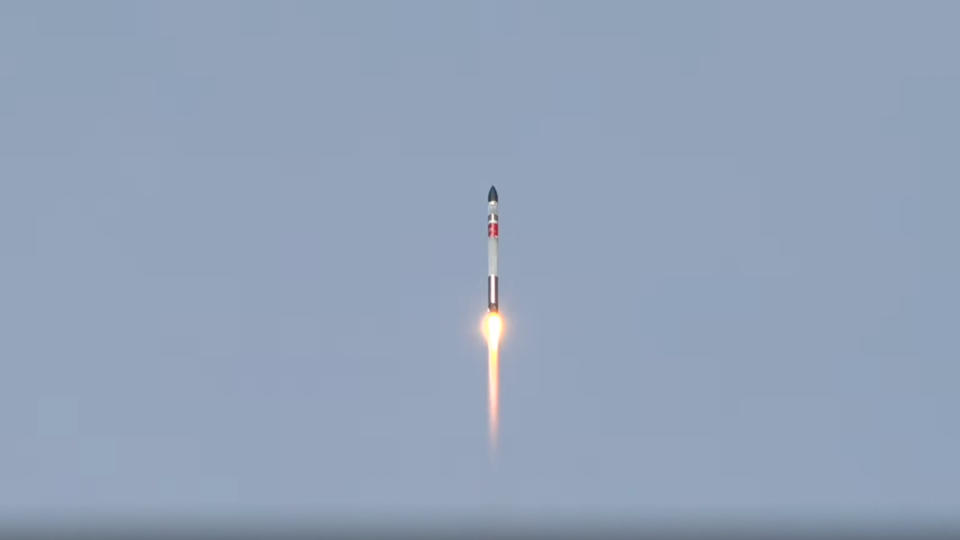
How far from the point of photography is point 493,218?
135 meters

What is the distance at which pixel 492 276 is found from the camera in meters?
132

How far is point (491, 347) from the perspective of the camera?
136 metres

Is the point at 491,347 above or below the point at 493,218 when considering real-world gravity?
below

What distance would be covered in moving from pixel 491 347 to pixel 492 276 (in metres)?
6.88

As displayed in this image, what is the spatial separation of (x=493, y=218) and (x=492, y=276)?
17.1 ft

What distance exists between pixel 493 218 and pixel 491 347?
1077 centimetres
